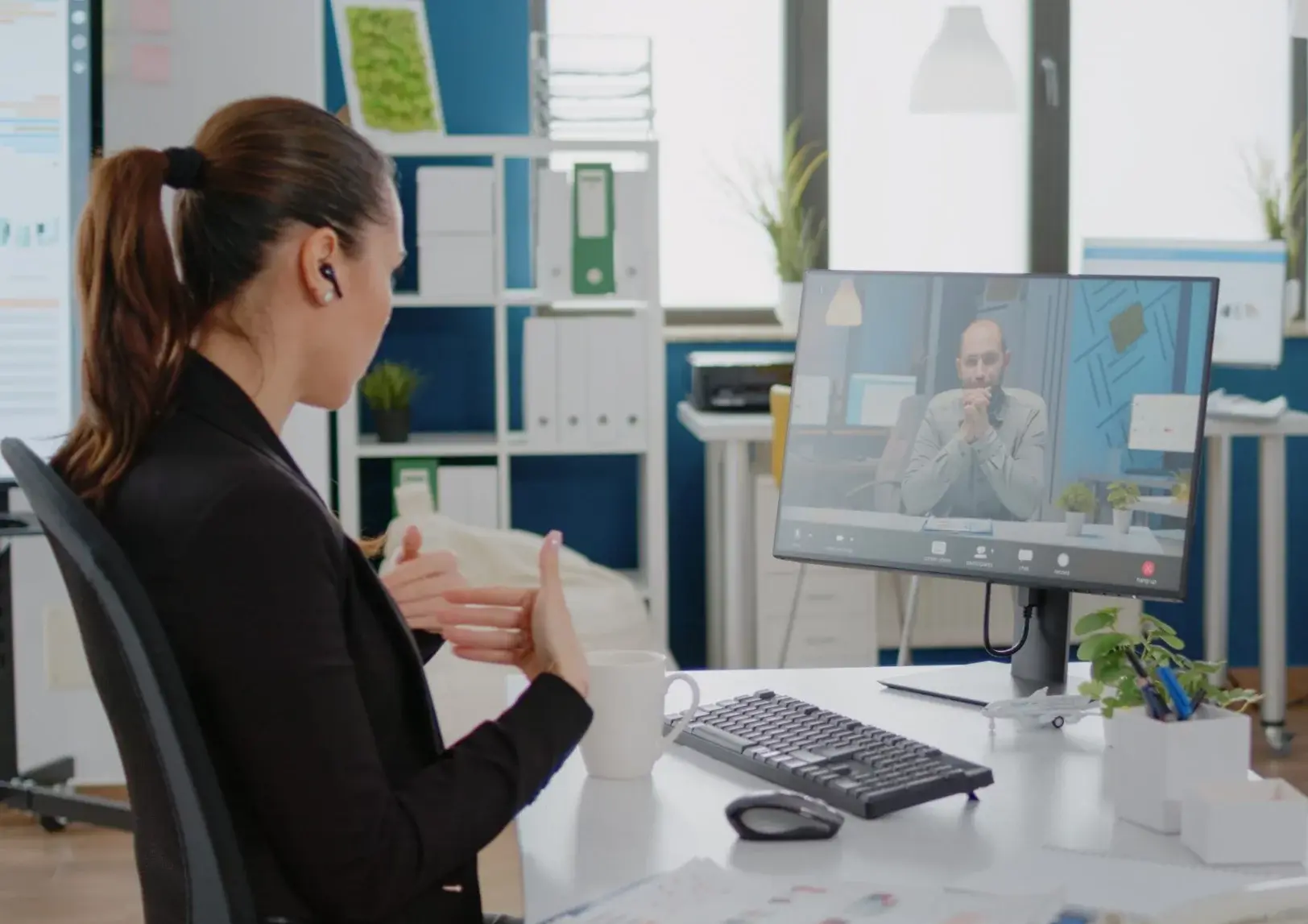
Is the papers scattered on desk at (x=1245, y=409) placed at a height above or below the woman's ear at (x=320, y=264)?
below

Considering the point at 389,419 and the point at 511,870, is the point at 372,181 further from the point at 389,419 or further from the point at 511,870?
the point at 389,419

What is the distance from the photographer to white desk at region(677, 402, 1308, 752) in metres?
3.77

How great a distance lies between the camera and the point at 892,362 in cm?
169

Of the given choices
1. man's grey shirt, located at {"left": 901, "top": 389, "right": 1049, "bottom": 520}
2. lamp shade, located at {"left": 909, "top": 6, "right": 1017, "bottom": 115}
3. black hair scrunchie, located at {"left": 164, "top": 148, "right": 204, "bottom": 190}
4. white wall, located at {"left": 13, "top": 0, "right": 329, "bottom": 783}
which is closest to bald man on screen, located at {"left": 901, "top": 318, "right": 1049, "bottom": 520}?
man's grey shirt, located at {"left": 901, "top": 389, "right": 1049, "bottom": 520}

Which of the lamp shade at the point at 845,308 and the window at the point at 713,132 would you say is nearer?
the lamp shade at the point at 845,308

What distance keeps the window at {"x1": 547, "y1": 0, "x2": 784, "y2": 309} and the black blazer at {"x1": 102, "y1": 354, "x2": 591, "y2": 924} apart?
11.4 feet

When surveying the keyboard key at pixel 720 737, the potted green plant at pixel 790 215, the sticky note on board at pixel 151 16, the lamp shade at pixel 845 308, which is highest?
the sticky note on board at pixel 151 16

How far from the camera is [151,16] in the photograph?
10.8 ft

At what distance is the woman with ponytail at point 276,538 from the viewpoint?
1.00 meters

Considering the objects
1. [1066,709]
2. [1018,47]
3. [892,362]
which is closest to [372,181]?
[892,362]

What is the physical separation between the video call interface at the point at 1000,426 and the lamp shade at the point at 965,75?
2.42 m

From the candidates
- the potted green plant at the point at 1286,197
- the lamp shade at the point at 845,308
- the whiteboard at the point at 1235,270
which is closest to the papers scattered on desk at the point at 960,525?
the lamp shade at the point at 845,308

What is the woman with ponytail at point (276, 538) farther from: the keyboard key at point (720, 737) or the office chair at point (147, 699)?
the keyboard key at point (720, 737)

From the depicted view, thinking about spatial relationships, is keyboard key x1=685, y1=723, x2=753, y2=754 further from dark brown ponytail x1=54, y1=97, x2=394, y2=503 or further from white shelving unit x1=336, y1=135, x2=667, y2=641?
white shelving unit x1=336, y1=135, x2=667, y2=641
